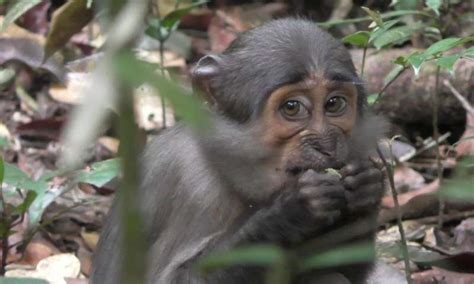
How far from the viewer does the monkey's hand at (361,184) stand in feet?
12.4

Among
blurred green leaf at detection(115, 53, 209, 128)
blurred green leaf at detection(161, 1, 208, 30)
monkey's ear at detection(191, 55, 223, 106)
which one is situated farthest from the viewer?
blurred green leaf at detection(161, 1, 208, 30)

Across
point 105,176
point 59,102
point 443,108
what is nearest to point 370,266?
point 105,176

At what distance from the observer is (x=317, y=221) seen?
370 centimetres

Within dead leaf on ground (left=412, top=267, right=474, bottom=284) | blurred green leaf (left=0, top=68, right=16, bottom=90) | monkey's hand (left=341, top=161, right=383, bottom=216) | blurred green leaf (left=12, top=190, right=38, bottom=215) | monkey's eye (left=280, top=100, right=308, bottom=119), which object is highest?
monkey's eye (left=280, top=100, right=308, bottom=119)

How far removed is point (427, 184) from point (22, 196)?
95.9 inches

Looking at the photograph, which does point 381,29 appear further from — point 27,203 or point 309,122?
point 27,203

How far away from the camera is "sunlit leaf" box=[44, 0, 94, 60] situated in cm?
611

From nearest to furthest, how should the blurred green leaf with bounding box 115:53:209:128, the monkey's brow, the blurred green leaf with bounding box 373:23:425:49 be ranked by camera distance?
the blurred green leaf with bounding box 115:53:209:128 → the monkey's brow → the blurred green leaf with bounding box 373:23:425:49

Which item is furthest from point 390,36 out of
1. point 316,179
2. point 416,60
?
point 316,179

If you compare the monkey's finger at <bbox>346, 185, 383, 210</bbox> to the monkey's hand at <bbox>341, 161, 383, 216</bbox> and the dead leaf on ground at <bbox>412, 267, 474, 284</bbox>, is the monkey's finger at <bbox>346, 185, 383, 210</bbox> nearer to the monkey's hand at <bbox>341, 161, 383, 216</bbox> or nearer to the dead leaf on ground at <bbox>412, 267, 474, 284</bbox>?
the monkey's hand at <bbox>341, 161, 383, 216</bbox>

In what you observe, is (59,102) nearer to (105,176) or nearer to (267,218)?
(105,176)

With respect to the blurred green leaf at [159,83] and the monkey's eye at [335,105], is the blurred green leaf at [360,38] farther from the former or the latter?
the blurred green leaf at [159,83]

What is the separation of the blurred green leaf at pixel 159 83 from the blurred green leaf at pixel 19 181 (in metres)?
4.12

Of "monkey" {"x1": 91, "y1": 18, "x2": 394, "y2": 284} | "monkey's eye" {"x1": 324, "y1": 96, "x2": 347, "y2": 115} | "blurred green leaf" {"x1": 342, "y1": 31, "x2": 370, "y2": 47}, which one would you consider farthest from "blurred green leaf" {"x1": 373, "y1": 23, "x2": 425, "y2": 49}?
"monkey's eye" {"x1": 324, "y1": 96, "x2": 347, "y2": 115}
